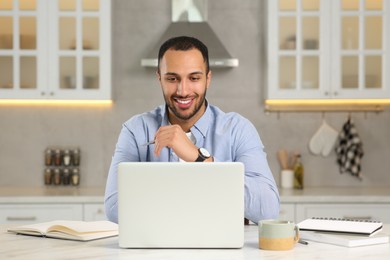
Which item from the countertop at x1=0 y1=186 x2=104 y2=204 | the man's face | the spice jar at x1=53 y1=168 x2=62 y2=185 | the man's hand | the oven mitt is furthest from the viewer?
the oven mitt

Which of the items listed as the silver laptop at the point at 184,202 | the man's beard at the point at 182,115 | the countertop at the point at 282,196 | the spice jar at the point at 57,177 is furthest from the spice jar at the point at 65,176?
the silver laptop at the point at 184,202

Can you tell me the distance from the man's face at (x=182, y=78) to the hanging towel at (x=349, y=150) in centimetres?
237

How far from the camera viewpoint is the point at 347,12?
4.67 meters

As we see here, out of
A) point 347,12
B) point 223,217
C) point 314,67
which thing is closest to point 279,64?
point 314,67

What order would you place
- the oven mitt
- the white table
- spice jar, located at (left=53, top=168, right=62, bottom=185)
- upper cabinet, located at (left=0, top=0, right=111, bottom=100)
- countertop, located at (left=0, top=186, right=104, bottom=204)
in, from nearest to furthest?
the white table < countertop, located at (left=0, top=186, right=104, bottom=204) < upper cabinet, located at (left=0, top=0, right=111, bottom=100) < spice jar, located at (left=53, top=168, right=62, bottom=185) < the oven mitt

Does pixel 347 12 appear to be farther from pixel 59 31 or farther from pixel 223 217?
pixel 223 217

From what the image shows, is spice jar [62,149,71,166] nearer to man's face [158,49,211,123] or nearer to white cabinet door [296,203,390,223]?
white cabinet door [296,203,390,223]

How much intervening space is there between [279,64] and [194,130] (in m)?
1.86

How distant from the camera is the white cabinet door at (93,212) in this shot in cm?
431

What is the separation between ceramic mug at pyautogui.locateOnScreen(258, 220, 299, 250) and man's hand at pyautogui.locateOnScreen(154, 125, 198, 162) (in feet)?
1.67

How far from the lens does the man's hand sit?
2467 mm

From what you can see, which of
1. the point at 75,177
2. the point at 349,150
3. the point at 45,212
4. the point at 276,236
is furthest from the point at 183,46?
the point at 349,150

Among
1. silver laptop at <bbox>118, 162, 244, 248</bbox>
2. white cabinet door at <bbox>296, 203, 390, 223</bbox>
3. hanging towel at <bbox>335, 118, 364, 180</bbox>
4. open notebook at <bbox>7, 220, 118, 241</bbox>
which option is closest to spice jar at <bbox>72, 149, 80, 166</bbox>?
white cabinet door at <bbox>296, 203, 390, 223</bbox>

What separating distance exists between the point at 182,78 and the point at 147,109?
2209 millimetres
